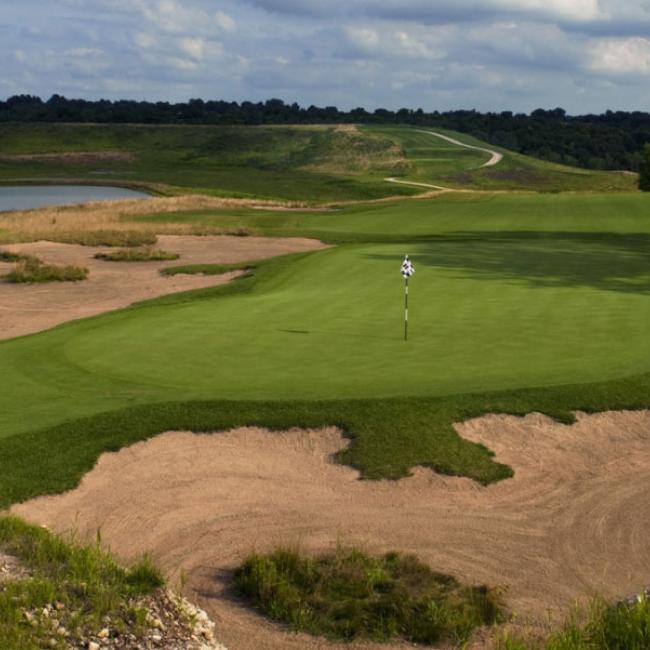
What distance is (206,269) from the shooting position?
38.5 m

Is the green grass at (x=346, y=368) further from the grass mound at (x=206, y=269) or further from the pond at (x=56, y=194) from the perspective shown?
the pond at (x=56, y=194)

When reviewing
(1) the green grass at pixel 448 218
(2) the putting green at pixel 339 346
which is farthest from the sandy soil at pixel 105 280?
(2) the putting green at pixel 339 346

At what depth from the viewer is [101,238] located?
49375 mm

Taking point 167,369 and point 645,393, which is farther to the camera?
point 167,369

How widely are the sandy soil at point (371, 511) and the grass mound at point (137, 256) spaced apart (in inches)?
1158

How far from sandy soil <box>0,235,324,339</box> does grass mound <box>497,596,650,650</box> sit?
20.2 m

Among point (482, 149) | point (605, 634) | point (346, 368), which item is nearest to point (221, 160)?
point (482, 149)

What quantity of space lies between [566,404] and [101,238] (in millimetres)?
37704

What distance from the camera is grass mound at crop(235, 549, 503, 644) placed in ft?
30.2

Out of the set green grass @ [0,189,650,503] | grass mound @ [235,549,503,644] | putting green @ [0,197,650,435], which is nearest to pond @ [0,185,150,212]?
green grass @ [0,189,650,503]

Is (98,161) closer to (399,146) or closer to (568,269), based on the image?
(399,146)

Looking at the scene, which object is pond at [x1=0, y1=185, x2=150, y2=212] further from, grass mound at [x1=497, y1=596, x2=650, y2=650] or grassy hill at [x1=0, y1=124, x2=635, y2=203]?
grass mound at [x1=497, y1=596, x2=650, y2=650]

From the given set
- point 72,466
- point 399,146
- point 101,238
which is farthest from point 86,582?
point 399,146

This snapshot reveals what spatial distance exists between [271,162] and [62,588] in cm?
13229
